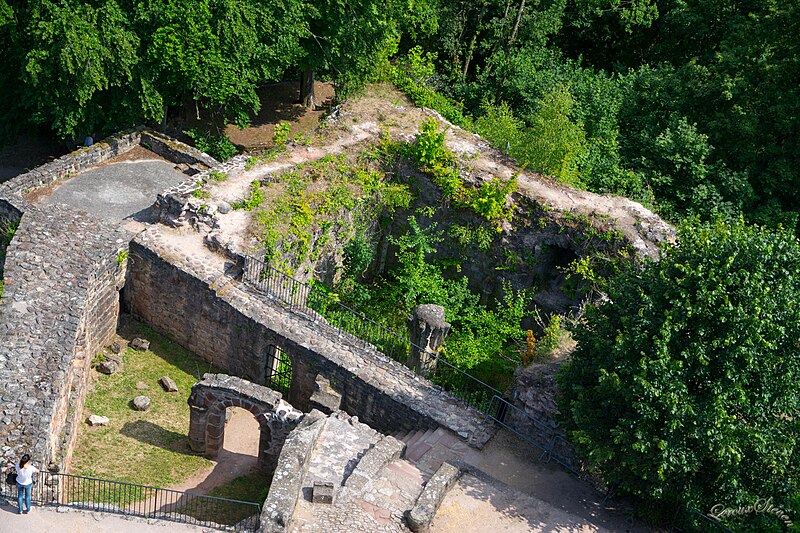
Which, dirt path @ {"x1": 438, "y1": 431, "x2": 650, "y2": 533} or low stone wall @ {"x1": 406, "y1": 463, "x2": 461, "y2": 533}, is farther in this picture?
dirt path @ {"x1": 438, "y1": 431, "x2": 650, "y2": 533}

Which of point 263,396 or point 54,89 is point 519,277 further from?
point 54,89

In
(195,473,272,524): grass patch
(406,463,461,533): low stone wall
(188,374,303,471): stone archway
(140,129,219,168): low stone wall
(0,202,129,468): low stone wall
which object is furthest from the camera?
(140,129,219,168): low stone wall

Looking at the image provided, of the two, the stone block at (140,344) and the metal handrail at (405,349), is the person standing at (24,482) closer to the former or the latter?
the stone block at (140,344)

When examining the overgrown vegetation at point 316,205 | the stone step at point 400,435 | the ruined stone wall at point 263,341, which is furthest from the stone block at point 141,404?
the stone step at point 400,435

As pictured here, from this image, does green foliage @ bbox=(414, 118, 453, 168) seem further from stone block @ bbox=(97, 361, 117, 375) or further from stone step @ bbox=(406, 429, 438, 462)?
stone block @ bbox=(97, 361, 117, 375)

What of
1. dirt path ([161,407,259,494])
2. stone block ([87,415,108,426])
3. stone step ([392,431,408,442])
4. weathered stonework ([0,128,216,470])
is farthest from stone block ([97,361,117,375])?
stone step ([392,431,408,442])

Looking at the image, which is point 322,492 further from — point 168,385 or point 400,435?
point 168,385
